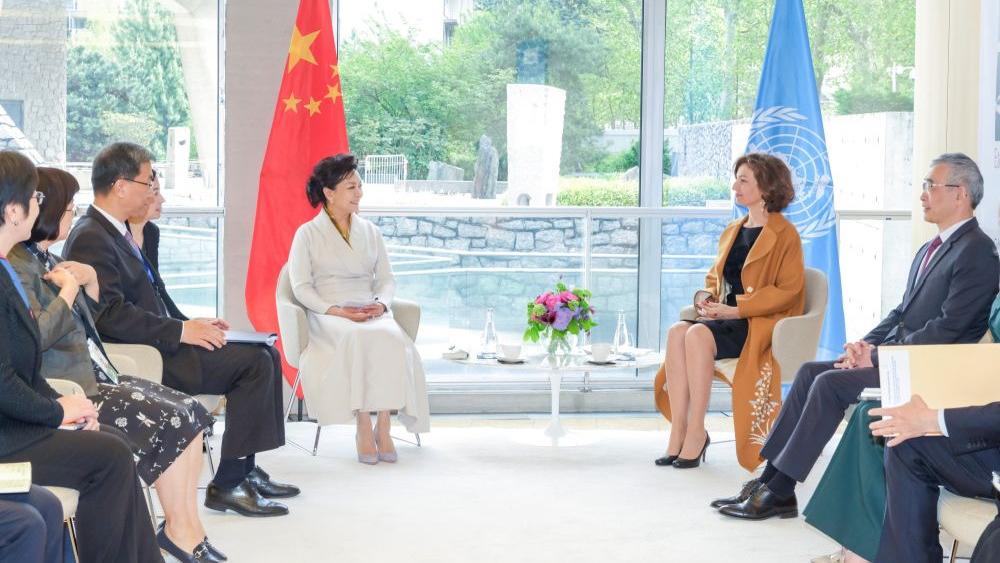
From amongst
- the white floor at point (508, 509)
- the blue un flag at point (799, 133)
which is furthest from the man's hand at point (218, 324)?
the blue un flag at point (799, 133)

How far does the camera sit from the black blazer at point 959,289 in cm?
445

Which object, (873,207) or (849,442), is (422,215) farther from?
(849,442)

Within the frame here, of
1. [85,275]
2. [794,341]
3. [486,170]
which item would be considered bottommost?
[794,341]

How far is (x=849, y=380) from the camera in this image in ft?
15.0

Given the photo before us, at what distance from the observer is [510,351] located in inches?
236

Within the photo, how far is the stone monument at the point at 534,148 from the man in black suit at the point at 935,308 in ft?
9.75

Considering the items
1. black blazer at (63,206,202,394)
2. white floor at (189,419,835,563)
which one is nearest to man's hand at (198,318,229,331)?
black blazer at (63,206,202,394)

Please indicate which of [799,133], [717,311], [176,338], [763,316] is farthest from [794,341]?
[176,338]

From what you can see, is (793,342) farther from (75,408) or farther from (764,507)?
(75,408)

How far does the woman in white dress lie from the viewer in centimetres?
576

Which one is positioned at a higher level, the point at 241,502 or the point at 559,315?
the point at 559,315

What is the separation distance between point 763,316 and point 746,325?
138 millimetres

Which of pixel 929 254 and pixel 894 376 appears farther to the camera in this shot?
pixel 929 254

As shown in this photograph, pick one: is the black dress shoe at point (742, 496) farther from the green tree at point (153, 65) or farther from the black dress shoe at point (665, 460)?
the green tree at point (153, 65)
